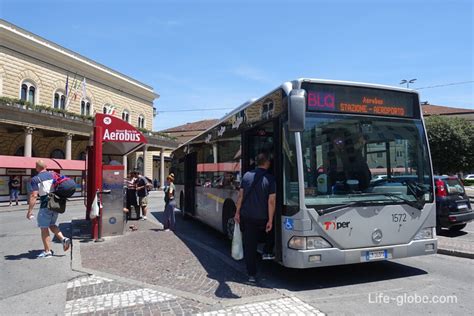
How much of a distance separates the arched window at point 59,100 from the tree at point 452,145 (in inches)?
1330

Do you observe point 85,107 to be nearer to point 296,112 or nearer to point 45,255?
point 45,255

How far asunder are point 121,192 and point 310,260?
5.94 m

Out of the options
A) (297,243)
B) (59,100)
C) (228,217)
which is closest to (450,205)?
(228,217)

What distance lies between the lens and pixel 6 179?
24.0m

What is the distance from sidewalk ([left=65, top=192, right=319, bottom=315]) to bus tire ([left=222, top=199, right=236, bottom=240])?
0.55 metres

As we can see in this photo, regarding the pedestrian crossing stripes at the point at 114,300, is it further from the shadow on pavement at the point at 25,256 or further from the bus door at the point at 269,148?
the shadow on pavement at the point at 25,256

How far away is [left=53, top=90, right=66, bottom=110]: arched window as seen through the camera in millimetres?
36875

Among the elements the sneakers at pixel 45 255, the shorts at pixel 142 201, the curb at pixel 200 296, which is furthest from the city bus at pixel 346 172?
the shorts at pixel 142 201

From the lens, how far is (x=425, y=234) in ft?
19.3

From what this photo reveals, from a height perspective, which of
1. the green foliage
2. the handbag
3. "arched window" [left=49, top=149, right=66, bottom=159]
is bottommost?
the handbag

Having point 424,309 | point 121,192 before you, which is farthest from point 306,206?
point 121,192

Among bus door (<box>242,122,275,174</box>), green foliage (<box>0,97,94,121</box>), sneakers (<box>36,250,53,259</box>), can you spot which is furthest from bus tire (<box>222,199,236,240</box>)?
green foliage (<box>0,97,94,121</box>)

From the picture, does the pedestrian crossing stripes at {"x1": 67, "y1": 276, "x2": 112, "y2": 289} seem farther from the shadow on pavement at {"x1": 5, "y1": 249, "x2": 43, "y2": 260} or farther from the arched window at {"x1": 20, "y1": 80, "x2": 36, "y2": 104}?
the arched window at {"x1": 20, "y1": 80, "x2": 36, "y2": 104}

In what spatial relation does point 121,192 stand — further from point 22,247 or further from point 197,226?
point 197,226
